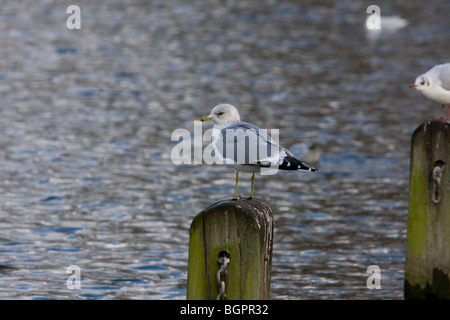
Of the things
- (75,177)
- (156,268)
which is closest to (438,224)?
(156,268)

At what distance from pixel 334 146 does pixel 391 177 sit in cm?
173

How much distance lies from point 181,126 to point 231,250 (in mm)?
9786

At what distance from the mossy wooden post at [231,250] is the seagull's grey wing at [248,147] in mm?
519

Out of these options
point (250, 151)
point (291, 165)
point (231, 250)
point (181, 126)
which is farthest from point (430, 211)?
point (181, 126)

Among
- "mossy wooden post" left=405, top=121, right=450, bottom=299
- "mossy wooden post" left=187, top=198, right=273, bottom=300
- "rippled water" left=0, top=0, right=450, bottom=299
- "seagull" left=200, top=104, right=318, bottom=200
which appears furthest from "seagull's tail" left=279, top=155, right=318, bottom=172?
"rippled water" left=0, top=0, right=450, bottom=299

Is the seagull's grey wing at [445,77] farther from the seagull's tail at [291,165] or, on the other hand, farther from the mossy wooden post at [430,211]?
the seagull's tail at [291,165]

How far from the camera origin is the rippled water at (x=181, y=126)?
345 inches

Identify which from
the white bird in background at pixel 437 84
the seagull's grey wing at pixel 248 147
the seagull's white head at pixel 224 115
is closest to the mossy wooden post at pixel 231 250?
the seagull's grey wing at pixel 248 147

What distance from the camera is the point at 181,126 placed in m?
14.4

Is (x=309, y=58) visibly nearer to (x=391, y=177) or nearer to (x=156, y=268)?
(x=391, y=177)

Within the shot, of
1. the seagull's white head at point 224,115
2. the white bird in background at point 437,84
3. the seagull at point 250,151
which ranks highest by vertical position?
the white bird in background at point 437,84

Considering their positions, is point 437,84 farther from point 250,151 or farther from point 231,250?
point 231,250

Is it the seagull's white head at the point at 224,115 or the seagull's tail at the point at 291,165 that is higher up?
the seagull's white head at the point at 224,115

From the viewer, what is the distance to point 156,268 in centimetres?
859
